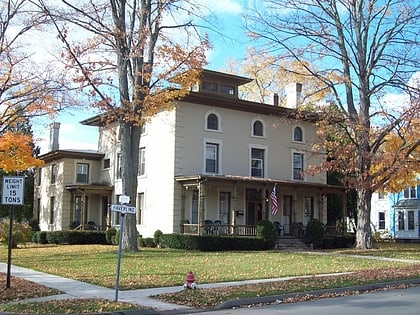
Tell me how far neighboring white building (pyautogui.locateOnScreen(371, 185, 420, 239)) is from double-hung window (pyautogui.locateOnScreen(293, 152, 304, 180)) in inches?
784

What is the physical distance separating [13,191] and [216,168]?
21.6 m

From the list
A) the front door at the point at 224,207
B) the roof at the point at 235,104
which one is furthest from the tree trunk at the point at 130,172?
the front door at the point at 224,207

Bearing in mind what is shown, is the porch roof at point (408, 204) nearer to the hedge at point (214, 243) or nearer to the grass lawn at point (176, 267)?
the hedge at point (214, 243)

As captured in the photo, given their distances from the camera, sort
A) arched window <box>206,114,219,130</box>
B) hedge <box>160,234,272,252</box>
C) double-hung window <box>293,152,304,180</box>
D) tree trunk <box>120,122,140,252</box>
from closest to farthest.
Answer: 1. tree trunk <box>120,122,140,252</box>
2. hedge <box>160,234,272,252</box>
3. arched window <box>206,114,219,130</box>
4. double-hung window <box>293,152,304,180</box>

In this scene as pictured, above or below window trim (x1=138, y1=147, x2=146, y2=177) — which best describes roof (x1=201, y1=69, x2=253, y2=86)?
above

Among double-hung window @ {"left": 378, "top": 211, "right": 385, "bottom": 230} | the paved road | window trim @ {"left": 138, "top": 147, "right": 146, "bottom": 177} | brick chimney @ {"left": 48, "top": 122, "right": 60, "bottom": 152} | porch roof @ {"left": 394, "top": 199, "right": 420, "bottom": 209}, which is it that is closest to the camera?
the paved road

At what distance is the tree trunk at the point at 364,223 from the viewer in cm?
3134

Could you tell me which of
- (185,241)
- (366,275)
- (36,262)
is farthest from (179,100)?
(366,275)

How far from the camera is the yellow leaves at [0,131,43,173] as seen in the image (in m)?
33.7

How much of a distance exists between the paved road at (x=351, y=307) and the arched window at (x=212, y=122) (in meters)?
21.9

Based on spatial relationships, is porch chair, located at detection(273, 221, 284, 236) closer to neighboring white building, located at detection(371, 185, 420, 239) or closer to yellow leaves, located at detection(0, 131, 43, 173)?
yellow leaves, located at detection(0, 131, 43, 173)

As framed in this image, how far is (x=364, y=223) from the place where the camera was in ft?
104

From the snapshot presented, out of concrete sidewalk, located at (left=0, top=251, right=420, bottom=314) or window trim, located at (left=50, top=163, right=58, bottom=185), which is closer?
concrete sidewalk, located at (left=0, top=251, right=420, bottom=314)

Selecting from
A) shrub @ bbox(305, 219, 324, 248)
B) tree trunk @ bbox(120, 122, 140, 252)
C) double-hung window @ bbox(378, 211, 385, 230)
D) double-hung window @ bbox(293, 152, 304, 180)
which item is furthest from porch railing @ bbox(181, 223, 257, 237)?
double-hung window @ bbox(378, 211, 385, 230)
